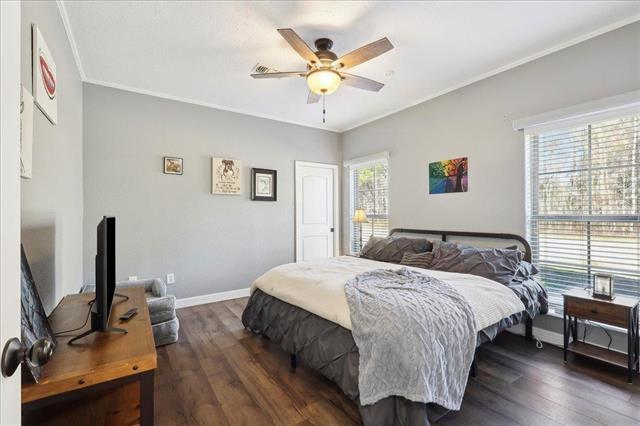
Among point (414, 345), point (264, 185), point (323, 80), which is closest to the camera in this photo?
point (414, 345)

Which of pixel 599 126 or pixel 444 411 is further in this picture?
pixel 599 126

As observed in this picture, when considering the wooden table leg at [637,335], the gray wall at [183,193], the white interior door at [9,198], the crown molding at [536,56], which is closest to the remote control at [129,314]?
the white interior door at [9,198]

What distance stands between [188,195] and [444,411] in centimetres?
357

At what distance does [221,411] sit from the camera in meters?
1.85

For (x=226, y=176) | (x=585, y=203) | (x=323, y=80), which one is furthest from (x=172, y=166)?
(x=585, y=203)

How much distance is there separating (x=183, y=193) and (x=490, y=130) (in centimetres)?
376

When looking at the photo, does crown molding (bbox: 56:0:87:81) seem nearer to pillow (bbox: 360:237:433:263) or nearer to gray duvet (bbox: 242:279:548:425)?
gray duvet (bbox: 242:279:548:425)

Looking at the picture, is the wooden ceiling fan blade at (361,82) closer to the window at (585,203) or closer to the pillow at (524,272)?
the window at (585,203)

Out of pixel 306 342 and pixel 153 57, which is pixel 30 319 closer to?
pixel 306 342

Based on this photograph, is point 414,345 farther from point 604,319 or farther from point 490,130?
point 490,130

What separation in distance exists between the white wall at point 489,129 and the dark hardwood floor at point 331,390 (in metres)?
1.30

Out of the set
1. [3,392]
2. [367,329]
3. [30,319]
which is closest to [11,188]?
[3,392]

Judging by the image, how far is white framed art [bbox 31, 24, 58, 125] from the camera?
1.52m

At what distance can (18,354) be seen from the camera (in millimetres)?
596
